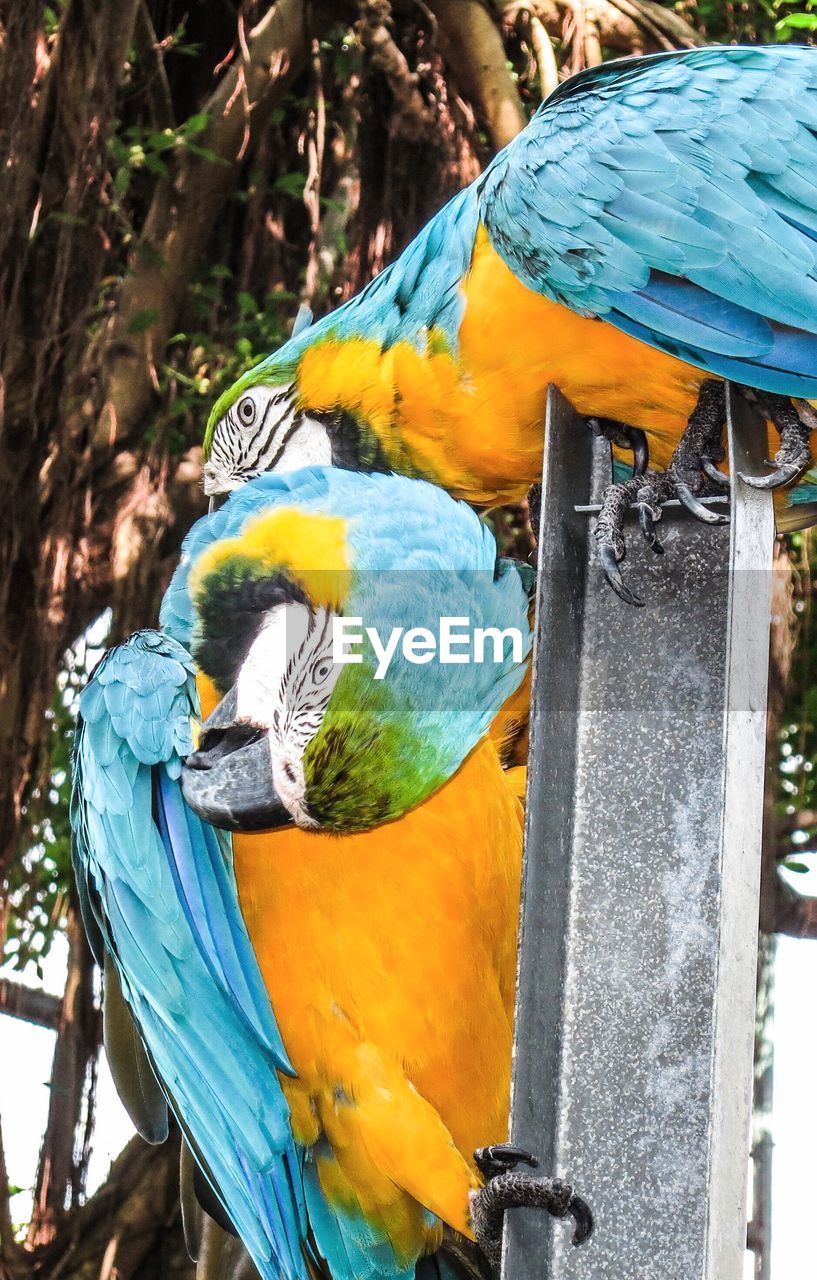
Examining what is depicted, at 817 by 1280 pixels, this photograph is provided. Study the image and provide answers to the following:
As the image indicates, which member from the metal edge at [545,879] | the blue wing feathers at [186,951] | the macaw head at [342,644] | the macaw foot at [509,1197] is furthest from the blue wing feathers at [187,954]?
the metal edge at [545,879]

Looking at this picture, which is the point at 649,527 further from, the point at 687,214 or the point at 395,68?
the point at 395,68

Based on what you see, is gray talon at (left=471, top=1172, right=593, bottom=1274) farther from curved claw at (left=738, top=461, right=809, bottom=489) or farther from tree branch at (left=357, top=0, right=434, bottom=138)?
tree branch at (left=357, top=0, right=434, bottom=138)

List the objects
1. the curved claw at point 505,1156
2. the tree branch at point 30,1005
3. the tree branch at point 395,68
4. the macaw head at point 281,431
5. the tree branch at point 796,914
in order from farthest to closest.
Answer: the tree branch at point 796,914
the tree branch at point 30,1005
the tree branch at point 395,68
the macaw head at point 281,431
the curved claw at point 505,1156

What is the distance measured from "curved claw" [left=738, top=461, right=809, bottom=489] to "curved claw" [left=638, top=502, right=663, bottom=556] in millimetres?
97

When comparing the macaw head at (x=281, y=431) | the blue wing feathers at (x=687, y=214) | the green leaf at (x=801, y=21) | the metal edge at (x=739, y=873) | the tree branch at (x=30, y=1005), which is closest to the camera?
the metal edge at (x=739, y=873)

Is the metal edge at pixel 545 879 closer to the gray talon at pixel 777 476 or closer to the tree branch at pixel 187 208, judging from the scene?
the gray talon at pixel 777 476

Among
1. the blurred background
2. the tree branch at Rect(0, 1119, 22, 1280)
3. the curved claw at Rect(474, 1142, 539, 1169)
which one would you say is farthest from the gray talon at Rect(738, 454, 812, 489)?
the tree branch at Rect(0, 1119, 22, 1280)

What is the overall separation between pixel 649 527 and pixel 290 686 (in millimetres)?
340

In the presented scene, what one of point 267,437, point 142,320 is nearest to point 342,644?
point 267,437

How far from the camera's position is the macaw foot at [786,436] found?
1247 mm

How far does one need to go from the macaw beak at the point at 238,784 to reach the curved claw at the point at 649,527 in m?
0.36

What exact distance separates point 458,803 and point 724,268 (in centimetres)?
63

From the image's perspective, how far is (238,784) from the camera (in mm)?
1109

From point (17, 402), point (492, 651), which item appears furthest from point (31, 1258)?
point (492, 651)
